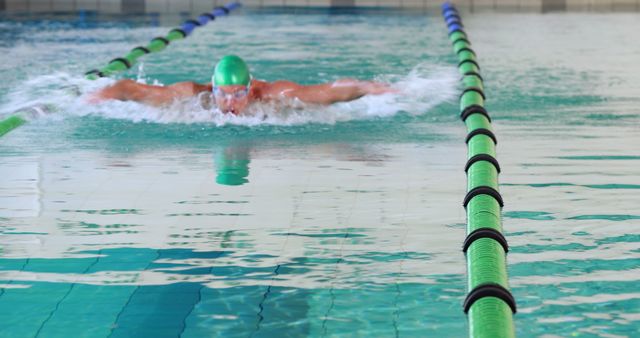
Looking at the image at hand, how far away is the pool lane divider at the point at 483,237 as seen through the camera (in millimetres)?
2578

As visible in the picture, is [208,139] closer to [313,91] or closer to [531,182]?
[313,91]

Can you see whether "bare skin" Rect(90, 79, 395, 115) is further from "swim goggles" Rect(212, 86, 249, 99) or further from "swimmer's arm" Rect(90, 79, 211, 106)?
"swim goggles" Rect(212, 86, 249, 99)

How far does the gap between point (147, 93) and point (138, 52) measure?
2.68m

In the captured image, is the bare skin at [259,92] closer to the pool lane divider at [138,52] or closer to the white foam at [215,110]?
the white foam at [215,110]

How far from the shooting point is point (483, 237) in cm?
326

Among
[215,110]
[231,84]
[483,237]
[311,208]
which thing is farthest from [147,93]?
[483,237]

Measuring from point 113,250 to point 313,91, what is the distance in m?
2.73

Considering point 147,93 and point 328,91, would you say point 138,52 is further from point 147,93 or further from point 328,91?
point 328,91

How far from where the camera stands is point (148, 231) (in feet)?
12.5

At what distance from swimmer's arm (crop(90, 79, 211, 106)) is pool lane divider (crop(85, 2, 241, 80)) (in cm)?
119

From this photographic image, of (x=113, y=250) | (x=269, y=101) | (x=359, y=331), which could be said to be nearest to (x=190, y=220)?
(x=113, y=250)

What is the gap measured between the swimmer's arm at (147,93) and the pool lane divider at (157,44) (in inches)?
46.8

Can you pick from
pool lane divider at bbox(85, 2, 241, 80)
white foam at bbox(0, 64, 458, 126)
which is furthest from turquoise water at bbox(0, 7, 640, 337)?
pool lane divider at bbox(85, 2, 241, 80)

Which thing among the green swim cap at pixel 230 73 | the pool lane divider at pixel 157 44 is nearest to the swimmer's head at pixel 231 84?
the green swim cap at pixel 230 73
